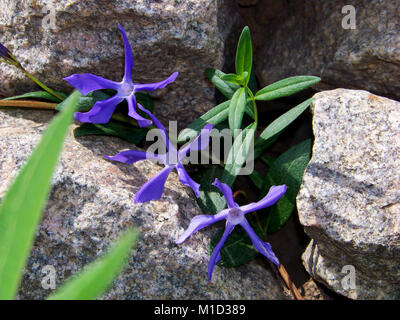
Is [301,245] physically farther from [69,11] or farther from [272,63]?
[69,11]

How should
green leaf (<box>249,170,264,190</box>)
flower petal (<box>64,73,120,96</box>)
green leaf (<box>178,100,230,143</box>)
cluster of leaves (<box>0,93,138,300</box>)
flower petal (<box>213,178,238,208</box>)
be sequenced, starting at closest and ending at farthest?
1. cluster of leaves (<box>0,93,138,300</box>)
2. flower petal (<box>213,178,238,208</box>)
3. flower petal (<box>64,73,120,96</box>)
4. green leaf (<box>178,100,230,143</box>)
5. green leaf (<box>249,170,264,190</box>)

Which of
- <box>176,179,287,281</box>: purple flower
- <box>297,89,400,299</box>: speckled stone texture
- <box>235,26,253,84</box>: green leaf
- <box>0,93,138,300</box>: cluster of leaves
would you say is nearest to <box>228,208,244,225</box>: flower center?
<box>176,179,287,281</box>: purple flower

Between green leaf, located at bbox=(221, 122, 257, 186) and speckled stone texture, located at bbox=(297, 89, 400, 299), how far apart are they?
28 cm

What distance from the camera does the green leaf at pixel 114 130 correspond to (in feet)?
7.16

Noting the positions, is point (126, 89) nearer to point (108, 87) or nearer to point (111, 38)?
point (108, 87)

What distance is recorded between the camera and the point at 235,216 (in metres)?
1.98

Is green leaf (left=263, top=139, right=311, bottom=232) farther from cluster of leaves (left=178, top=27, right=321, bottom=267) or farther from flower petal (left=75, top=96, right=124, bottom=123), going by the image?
flower petal (left=75, top=96, right=124, bottom=123)

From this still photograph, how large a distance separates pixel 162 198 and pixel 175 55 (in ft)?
2.26

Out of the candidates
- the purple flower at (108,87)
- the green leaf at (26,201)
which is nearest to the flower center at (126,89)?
the purple flower at (108,87)

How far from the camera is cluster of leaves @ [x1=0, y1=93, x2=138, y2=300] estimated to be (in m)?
0.90

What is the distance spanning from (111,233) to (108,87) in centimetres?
62

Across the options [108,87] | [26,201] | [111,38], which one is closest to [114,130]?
[108,87]

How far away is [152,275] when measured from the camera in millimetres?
1896
